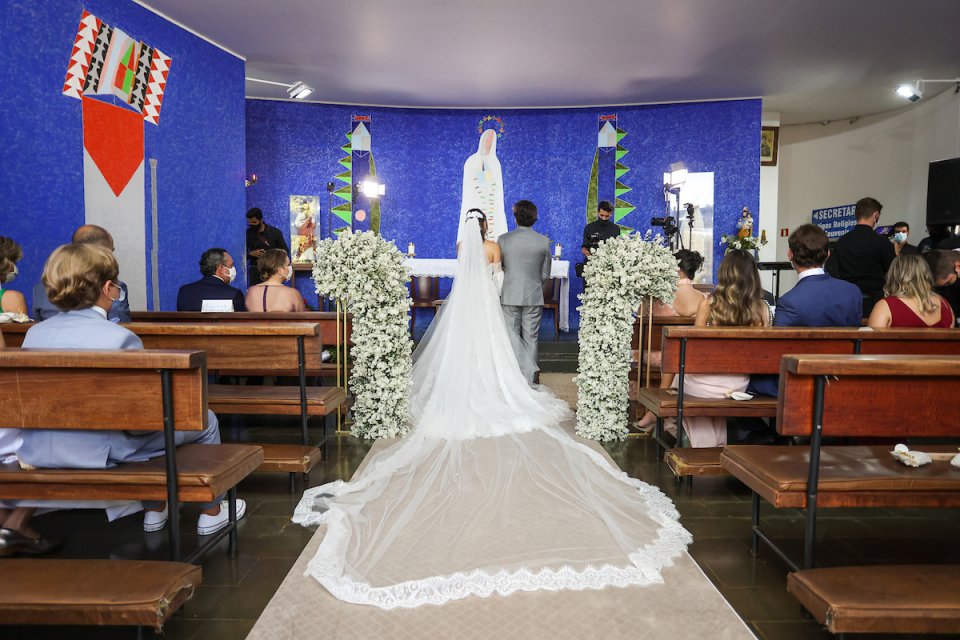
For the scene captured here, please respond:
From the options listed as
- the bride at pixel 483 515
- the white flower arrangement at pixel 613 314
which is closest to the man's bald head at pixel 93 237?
the bride at pixel 483 515

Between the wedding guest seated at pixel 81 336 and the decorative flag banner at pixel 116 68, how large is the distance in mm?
4067

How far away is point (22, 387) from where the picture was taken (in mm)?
2033

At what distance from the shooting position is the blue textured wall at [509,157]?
1006 cm

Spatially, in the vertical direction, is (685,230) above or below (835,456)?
above

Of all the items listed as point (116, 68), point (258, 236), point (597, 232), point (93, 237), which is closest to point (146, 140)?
point (116, 68)

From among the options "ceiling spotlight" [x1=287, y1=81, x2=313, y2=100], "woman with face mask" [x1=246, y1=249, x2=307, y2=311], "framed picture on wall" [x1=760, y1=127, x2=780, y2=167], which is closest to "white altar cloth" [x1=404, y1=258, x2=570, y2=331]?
"ceiling spotlight" [x1=287, y1=81, x2=313, y2=100]

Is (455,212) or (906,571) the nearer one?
(906,571)

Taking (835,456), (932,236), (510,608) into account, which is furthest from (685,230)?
(510,608)

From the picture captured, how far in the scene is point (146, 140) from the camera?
634 centimetres

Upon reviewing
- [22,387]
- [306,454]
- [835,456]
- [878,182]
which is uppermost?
[878,182]

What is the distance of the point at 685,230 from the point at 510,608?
9137mm

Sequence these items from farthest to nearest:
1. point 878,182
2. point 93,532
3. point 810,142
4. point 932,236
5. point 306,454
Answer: point 810,142, point 878,182, point 932,236, point 306,454, point 93,532

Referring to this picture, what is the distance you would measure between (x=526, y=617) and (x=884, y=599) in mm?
1011

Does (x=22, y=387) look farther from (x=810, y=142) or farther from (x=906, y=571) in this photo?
(x=810, y=142)
